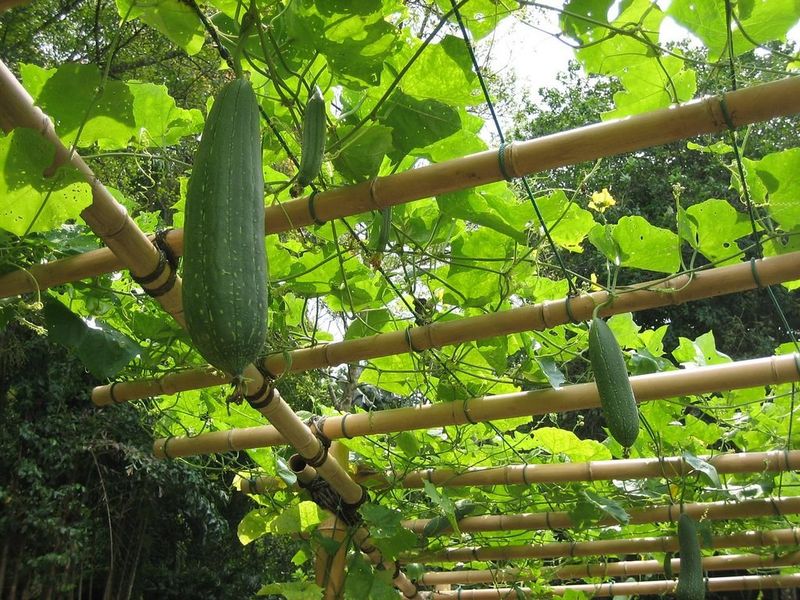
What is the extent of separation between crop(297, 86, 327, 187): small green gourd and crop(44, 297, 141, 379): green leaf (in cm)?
107

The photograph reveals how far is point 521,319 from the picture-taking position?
5.94ft

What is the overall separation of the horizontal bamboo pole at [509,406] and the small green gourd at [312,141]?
1097 mm

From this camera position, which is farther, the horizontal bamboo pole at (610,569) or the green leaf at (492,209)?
the horizontal bamboo pole at (610,569)

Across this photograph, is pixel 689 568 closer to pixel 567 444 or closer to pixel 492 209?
pixel 567 444

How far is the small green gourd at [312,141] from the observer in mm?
1184

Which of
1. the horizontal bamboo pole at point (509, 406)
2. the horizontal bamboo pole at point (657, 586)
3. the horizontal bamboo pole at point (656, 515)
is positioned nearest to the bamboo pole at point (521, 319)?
the horizontal bamboo pole at point (509, 406)

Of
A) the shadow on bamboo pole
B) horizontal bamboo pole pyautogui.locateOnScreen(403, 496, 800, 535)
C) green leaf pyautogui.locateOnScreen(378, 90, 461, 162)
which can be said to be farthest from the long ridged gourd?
horizontal bamboo pole pyautogui.locateOnScreen(403, 496, 800, 535)

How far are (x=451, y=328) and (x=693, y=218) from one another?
2.07 feet

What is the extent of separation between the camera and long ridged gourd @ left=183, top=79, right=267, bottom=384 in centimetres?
85

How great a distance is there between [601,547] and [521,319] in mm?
2215

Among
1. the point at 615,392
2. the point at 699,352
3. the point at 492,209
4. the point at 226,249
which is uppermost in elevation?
the point at 699,352

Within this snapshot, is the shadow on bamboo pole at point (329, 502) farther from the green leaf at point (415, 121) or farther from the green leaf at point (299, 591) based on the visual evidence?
the green leaf at point (415, 121)

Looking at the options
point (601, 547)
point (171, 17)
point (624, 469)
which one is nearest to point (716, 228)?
point (624, 469)

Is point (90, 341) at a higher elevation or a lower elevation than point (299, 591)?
higher
